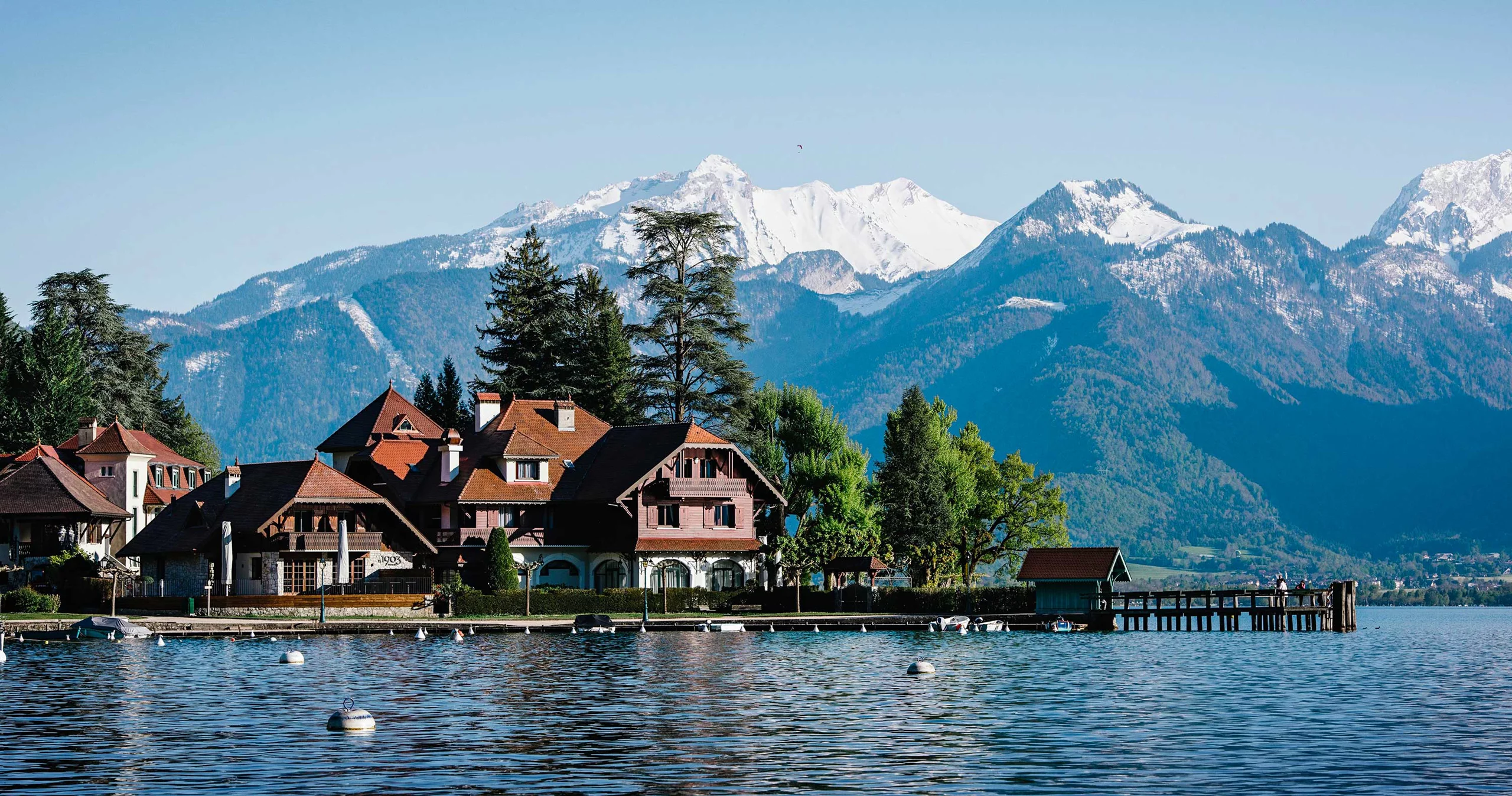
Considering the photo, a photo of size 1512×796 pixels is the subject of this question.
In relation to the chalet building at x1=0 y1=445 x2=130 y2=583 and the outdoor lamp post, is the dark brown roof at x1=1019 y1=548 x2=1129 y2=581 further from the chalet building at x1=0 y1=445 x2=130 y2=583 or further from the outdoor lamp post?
the chalet building at x1=0 y1=445 x2=130 y2=583

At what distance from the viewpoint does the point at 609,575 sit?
108500 mm

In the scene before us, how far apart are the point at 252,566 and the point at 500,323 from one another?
43.7 m

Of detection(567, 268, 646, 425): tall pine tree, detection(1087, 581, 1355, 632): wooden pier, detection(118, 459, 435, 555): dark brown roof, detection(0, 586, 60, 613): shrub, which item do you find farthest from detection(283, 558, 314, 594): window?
detection(1087, 581, 1355, 632): wooden pier

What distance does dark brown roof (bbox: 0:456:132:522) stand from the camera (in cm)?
10906

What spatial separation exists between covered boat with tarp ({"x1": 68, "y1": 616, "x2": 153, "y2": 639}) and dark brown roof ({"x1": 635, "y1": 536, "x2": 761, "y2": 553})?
3097cm

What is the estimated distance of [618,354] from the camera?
12975cm

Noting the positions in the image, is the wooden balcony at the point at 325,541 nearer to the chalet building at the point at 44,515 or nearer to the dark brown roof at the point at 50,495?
the chalet building at the point at 44,515

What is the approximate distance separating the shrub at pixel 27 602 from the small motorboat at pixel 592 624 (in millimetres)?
29752

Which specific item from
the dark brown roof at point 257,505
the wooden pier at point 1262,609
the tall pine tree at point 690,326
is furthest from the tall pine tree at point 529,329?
the wooden pier at point 1262,609

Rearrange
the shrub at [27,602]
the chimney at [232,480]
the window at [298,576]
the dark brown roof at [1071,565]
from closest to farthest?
the shrub at [27,602], the window at [298,576], the dark brown roof at [1071,565], the chimney at [232,480]

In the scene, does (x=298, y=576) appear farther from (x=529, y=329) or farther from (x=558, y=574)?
(x=529, y=329)

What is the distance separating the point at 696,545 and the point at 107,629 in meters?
35.9

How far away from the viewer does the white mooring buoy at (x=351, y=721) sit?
140 feet

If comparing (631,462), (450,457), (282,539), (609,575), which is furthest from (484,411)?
(282,539)
